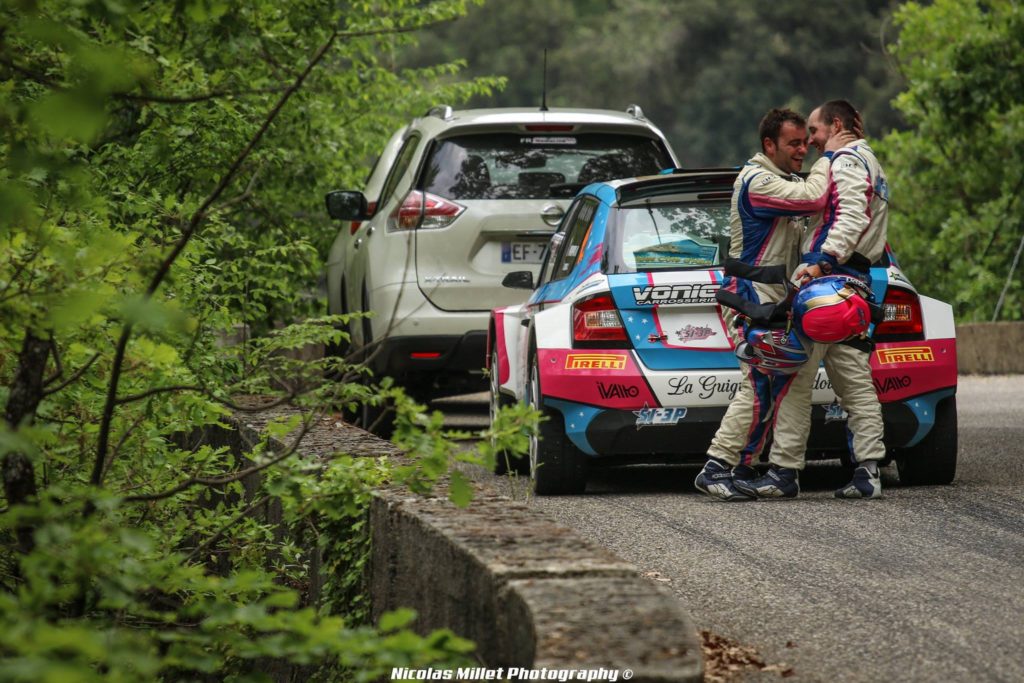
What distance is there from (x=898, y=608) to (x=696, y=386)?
9.82 ft

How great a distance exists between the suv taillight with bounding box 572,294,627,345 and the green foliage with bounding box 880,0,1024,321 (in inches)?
539

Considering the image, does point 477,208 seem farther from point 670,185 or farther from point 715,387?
point 715,387

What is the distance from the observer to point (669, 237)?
337 inches

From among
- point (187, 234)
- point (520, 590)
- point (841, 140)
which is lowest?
point (520, 590)

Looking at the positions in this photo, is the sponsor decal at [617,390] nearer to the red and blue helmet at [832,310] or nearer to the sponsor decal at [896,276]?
the red and blue helmet at [832,310]

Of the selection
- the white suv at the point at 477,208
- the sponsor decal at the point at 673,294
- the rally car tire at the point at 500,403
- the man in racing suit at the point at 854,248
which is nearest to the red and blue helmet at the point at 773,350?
the man in racing suit at the point at 854,248

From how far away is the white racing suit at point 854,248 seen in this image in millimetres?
7949

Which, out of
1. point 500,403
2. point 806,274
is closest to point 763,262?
point 806,274

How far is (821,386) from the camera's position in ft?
27.7

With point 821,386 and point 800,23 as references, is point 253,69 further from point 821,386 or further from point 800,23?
point 800,23

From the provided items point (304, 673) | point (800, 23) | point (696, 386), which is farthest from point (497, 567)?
point (800, 23)

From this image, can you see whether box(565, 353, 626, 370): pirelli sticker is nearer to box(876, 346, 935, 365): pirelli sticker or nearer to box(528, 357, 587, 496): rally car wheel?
box(528, 357, 587, 496): rally car wheel

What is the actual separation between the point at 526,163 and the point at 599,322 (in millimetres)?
2880

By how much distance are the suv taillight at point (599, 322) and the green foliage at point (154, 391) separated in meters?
1.20
